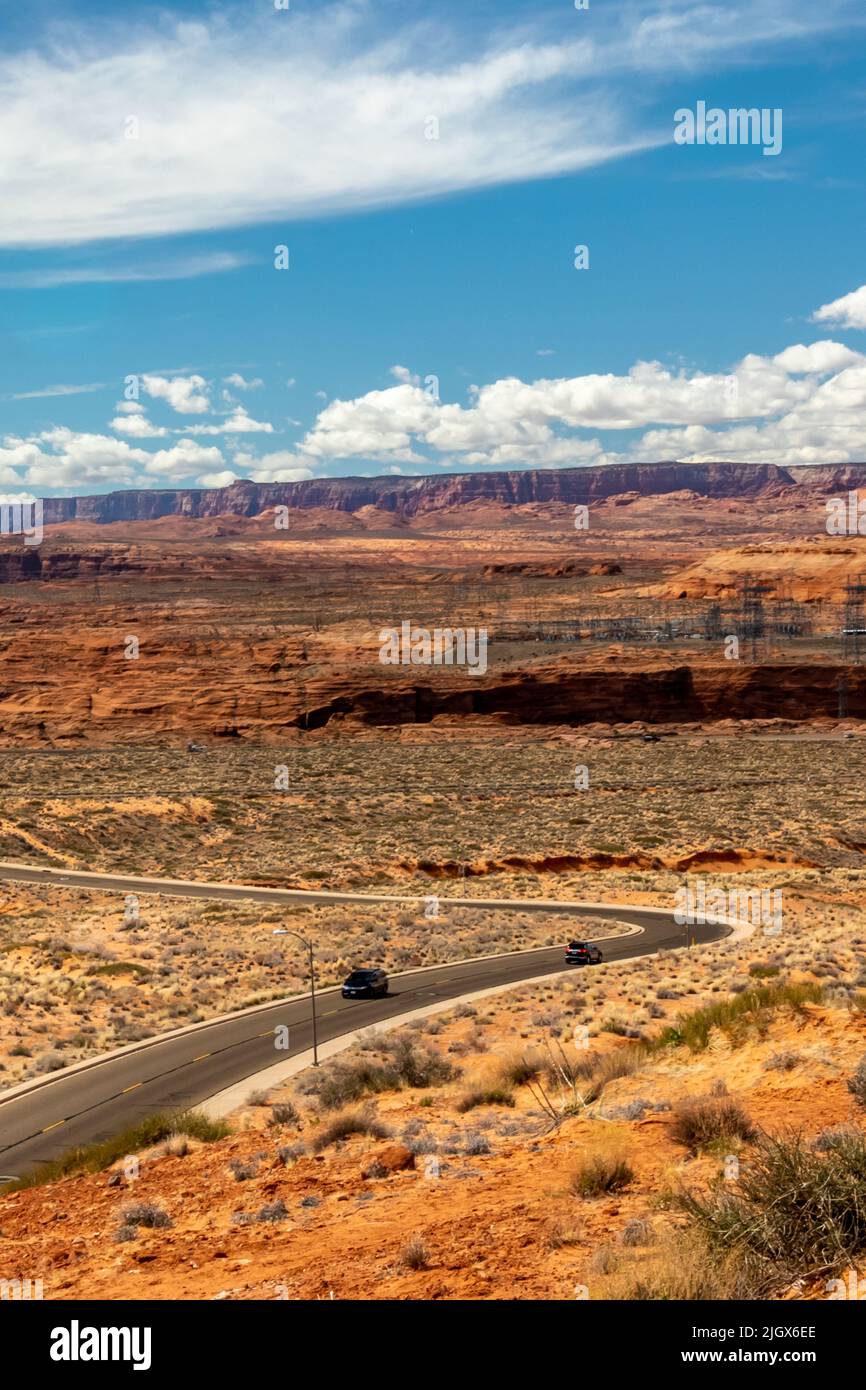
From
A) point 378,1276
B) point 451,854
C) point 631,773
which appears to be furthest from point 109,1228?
point 631,773

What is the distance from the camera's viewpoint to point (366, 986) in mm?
34719

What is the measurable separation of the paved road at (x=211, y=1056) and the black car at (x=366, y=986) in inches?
12.2

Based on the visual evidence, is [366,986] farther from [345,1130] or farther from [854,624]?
[854,624]

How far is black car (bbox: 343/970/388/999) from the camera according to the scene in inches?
1362

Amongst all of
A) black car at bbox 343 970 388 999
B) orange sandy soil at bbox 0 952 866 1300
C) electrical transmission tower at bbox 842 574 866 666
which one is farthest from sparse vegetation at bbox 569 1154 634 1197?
electrical transmission tower at bbox 842 574 866 666

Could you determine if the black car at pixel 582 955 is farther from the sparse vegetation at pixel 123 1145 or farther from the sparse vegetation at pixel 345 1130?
the sparse vegetation at pixel 345 1130

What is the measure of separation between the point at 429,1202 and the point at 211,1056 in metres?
15.8

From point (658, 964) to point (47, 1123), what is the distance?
1735cm

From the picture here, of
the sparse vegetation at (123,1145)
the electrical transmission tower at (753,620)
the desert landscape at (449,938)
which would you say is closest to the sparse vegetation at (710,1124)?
the desert landscape at (449,938)

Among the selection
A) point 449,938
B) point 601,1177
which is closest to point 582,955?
point 449,938

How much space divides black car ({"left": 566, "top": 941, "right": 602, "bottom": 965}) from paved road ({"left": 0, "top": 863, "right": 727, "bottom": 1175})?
0.42 m

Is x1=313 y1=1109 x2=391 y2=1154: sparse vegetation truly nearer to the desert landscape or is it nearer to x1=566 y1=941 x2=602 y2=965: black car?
the desert landscape

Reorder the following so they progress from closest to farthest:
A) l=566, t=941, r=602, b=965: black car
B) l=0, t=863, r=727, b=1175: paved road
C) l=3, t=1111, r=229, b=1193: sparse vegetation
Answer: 1. l=3, t=1111, r=229, b=1193: sparse vegetation
2. l=0, t=863, r=727, b=1175: paved road
3. l=566, t=941, r=602, b=965: black car
